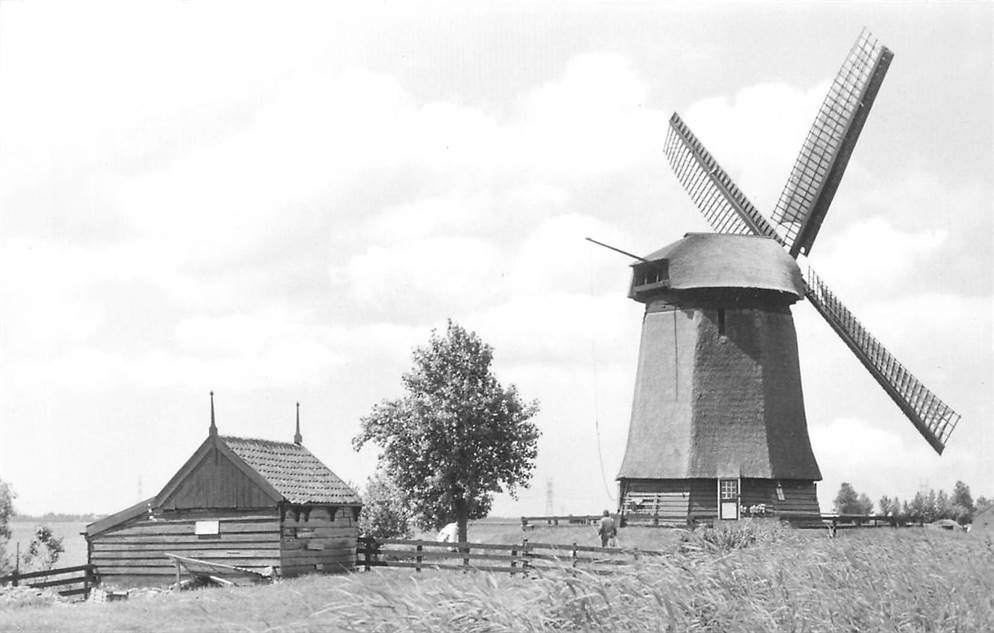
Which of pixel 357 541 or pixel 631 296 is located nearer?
pixel 357 541

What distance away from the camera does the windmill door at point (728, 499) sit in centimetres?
3219

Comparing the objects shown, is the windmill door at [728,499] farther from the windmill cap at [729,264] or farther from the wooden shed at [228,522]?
the wooden shed at [228,522]

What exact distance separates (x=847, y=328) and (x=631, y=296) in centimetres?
700

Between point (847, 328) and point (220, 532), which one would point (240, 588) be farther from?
point (847, 328)

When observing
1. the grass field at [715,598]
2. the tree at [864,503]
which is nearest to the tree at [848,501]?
the tree at [864,503]

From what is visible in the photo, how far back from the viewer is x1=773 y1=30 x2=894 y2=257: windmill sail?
117ft

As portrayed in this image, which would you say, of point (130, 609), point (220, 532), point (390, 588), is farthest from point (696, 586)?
point (220, 532)

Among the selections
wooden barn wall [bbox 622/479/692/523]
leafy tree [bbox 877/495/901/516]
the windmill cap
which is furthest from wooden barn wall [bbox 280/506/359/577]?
leafy tree [bbox 877/495/901/516]

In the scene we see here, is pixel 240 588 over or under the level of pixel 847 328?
under

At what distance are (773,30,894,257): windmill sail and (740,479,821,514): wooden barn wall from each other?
7867mm

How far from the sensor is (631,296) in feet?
116

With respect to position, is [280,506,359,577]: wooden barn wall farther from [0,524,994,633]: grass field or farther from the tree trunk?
[0,524,994,633]: grass field

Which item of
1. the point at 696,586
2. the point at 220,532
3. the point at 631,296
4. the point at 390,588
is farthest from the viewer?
the point at 631,296

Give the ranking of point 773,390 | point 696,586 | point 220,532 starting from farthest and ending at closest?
point 773,390
point 220,532
point 696,586
